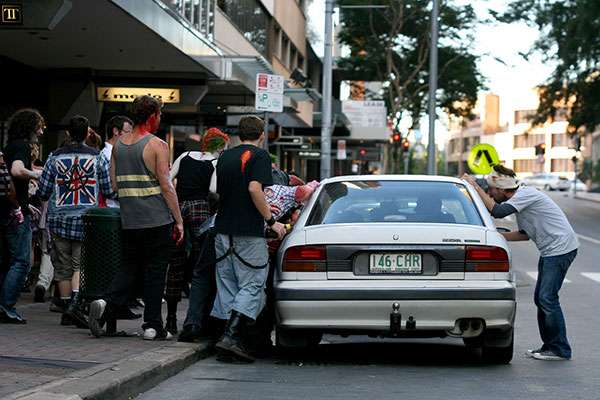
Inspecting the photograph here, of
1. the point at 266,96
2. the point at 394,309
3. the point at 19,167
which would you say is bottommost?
the point at 394,309

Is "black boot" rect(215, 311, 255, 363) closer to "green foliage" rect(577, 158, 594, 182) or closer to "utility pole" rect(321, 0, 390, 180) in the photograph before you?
"utility pole" rect(321, 0, 390, 180)

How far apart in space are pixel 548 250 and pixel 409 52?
3572 cm

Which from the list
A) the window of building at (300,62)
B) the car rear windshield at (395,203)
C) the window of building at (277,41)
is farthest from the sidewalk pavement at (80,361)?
the window of building at (300,62)

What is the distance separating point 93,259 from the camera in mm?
8305

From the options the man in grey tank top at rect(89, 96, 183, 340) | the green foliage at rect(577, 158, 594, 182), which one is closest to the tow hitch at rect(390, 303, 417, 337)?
the man in grey tank top at rect(89, 96, 183, 340)

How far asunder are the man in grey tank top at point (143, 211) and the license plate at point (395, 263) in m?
1.58

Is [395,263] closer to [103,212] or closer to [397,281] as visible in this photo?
[397,281]

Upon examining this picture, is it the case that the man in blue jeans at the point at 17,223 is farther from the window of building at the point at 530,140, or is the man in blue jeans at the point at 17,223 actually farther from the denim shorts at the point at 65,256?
the window of building at the point at 530,140

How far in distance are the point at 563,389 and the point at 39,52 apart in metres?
12.2

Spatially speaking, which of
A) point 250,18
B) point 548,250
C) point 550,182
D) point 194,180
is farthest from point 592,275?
point 550,182

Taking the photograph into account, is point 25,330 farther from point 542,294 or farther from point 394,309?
point 542,294

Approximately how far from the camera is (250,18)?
31.6 metres

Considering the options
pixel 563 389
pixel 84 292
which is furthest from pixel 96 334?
pixel 563 389

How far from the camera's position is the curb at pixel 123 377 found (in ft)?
18.1
